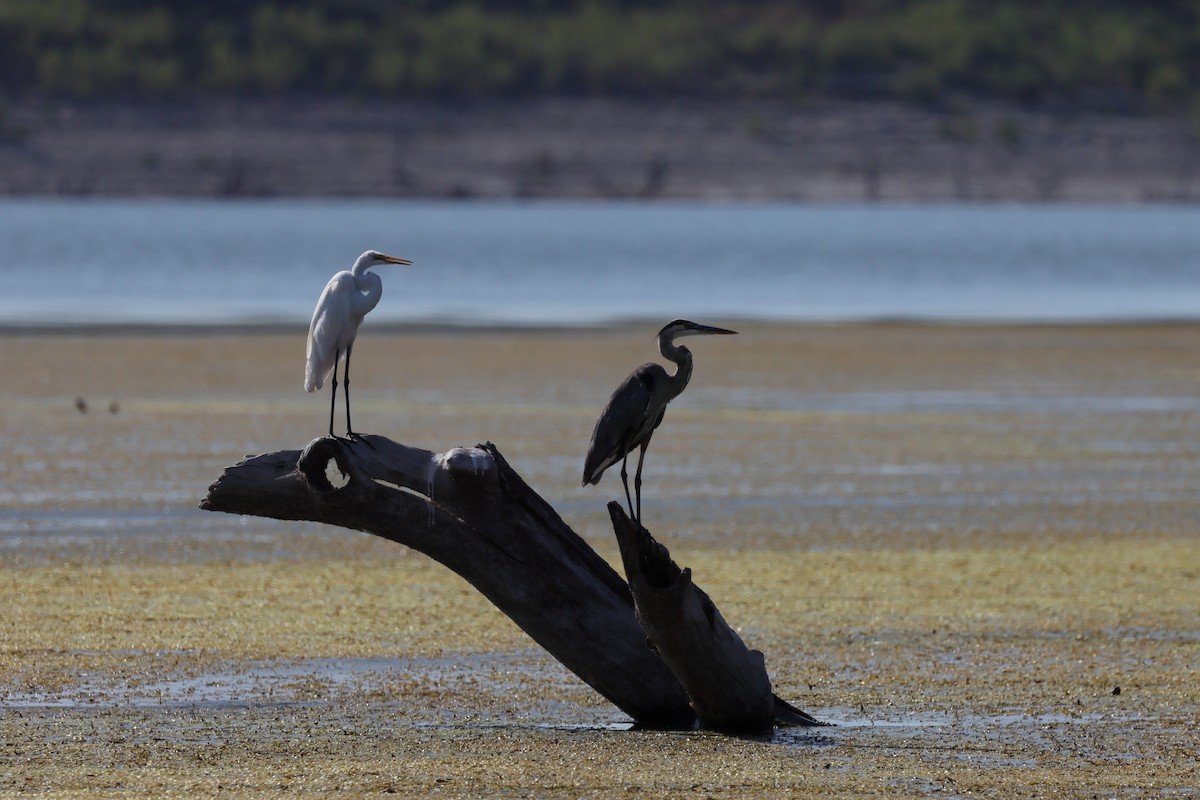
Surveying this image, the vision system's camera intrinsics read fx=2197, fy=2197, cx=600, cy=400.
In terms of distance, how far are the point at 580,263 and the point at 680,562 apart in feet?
132

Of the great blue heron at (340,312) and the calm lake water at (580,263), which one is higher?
the calm lake water at (580,263)

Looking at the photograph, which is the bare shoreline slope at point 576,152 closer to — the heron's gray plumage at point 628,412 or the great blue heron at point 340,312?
the great blue heron at point 340,312

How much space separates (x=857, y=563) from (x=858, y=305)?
1010 inches

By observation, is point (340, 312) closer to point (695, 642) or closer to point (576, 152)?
point (695, 642)

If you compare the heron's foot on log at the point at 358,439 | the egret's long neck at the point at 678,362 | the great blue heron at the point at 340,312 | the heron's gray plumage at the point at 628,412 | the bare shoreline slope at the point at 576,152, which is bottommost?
the heron's foot on log at the point at 358,439

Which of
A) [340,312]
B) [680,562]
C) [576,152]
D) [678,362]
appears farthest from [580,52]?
[678,362]

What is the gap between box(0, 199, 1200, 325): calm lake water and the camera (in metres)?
35.1

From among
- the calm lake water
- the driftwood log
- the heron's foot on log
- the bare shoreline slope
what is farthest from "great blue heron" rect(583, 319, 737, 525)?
the bare shoreline slope

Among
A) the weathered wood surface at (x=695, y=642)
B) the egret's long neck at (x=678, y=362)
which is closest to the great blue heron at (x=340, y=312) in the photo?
the egret's long neck at (x=678, y=362)

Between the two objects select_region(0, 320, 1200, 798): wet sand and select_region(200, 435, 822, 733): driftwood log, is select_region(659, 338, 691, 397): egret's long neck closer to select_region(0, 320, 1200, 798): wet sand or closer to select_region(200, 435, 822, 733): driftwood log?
select_region(200, 435, 822, 733): driftwood log

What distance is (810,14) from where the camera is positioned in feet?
351

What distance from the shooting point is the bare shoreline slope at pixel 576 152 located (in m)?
71.9

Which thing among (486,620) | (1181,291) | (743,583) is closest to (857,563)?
(743,583)

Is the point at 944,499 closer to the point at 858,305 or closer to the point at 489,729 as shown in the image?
the point at 489,729
